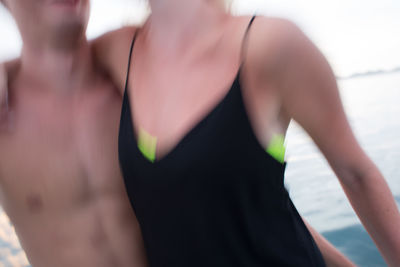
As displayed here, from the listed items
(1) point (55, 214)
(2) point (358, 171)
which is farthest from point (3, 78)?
(2) point (358, 171)

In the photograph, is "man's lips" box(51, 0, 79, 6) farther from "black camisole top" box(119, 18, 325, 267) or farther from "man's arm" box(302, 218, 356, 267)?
"man's arm" box(302, 218, 356, 267)

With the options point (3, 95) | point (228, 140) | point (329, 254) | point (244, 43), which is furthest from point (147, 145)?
point (329, 254)

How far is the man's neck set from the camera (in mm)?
1147

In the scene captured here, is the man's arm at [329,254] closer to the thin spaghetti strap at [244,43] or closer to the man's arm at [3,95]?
the thin spaghetti strap at [244,43]

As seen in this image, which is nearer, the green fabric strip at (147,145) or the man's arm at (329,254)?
the green fabric strip at (147,145)

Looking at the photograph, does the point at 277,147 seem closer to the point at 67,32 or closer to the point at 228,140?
the point at 228,140

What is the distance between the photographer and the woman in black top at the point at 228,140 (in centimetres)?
70

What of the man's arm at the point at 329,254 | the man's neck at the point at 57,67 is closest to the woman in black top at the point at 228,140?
the man's arm at the point at 329,254

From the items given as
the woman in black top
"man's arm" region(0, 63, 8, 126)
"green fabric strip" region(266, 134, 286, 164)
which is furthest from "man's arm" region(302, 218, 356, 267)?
"man's arm" region(0, 63, 8, 126)

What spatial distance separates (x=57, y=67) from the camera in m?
1.15

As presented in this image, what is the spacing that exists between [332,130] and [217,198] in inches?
10.3

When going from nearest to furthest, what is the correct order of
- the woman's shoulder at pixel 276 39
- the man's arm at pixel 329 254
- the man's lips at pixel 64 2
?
1. the woman's shoulder at pixel 276 39
2. the man's lips at pixel 64 2
3. the man's arm at pixel 329 254

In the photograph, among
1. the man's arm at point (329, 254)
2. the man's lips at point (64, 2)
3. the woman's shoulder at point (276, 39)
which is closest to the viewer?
the woman's shoulder at point (276, 39)

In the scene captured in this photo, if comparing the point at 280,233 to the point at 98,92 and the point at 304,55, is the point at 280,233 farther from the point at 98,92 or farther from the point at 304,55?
the point at 98,92
